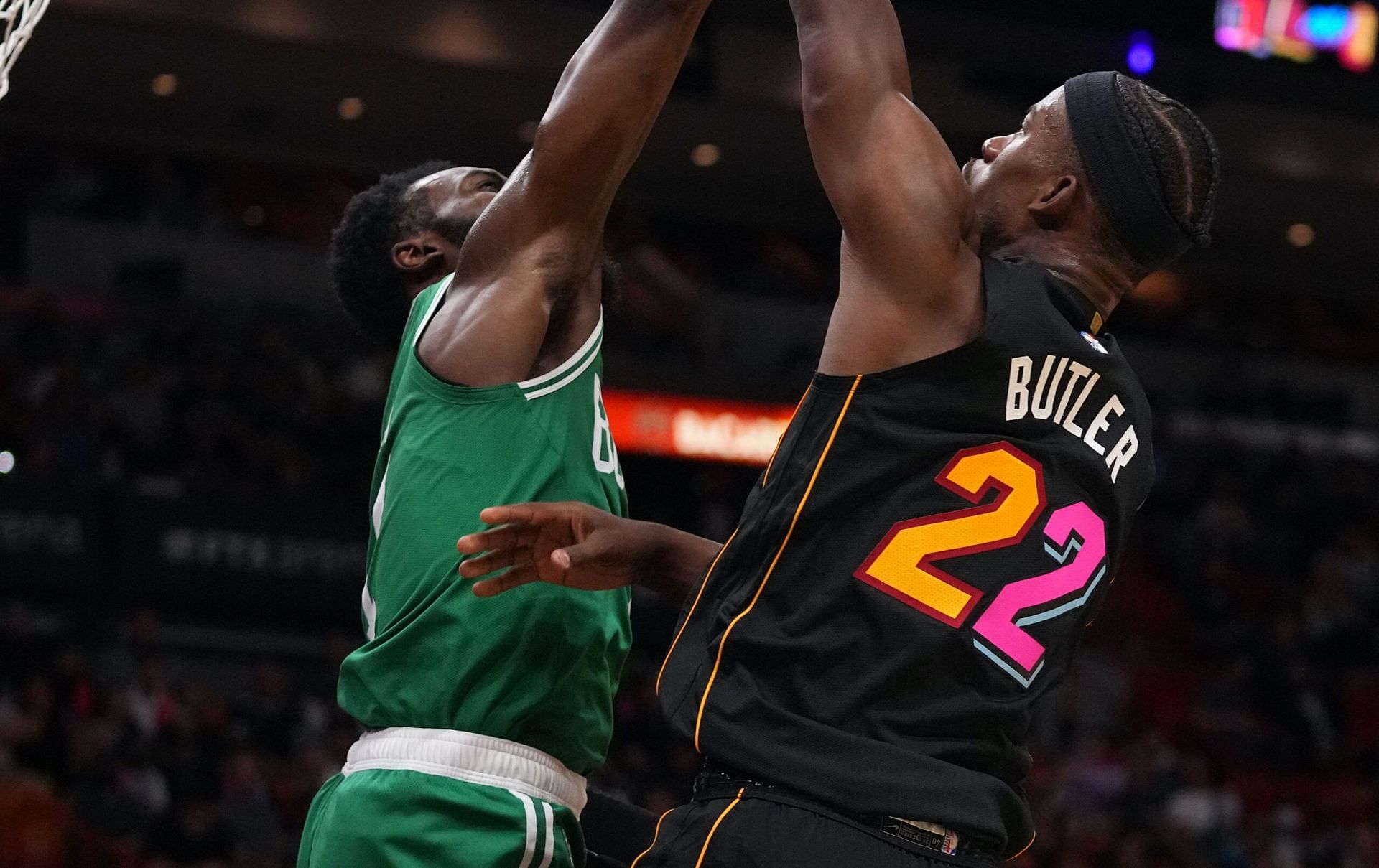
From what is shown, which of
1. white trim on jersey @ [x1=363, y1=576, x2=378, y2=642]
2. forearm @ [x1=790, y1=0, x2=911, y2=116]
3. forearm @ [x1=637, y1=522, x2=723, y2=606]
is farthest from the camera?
white trim on jersey @ [x1=363, y1=576, x2=378, y2=642]

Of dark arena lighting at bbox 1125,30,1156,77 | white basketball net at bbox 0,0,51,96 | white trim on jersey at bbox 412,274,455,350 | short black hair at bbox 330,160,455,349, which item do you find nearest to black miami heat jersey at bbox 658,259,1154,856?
white trim on jersey at bbox 412,274,455,350

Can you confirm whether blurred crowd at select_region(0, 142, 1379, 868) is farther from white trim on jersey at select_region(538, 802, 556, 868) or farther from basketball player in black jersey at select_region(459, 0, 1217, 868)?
basketball player in black jersey at select_region(459, 0, 1217, 868)

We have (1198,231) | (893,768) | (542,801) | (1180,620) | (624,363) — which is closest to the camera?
(893,768)

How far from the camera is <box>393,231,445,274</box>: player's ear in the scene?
3609mm

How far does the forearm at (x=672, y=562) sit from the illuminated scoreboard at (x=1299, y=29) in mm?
10816

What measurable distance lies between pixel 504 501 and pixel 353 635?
402 inches

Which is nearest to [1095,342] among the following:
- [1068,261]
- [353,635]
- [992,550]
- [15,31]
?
[1068,261]

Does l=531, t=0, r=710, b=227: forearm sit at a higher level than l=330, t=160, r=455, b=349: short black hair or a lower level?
higher

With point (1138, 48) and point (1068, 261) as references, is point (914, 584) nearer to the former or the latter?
point (1068, 261)

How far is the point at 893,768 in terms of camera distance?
7.86 feet

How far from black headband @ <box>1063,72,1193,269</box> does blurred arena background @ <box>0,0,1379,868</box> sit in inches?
308

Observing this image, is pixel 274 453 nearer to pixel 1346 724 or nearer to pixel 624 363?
pixel 624 363

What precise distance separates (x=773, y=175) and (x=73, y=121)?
6273 millimetres

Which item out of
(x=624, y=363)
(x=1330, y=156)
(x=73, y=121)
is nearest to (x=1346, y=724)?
(x=1330, y=156)
